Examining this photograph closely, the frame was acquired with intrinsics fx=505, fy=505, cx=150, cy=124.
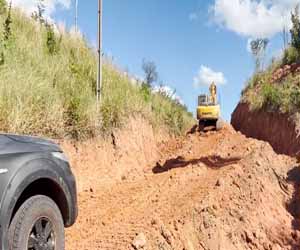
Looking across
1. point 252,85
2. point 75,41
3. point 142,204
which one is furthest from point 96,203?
point 252,85

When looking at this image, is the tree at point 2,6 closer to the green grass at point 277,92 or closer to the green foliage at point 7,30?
the green foliage at point 7,30

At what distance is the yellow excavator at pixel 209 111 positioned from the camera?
15.1 meters

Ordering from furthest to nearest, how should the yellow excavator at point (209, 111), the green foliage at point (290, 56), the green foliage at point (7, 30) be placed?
the green foliage at point (290, 56), the yellow excavator at point (209, 111), the green foliage at point (7, 30)

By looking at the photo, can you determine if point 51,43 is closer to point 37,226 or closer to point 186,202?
point 186,202

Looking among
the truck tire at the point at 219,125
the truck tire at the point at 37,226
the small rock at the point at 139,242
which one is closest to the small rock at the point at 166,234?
the small rock at the point at 139,242

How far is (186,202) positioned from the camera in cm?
786

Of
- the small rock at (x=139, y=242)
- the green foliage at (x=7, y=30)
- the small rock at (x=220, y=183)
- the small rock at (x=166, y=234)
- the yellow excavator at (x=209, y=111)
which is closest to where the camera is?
the small rock at (x=139, y=242)

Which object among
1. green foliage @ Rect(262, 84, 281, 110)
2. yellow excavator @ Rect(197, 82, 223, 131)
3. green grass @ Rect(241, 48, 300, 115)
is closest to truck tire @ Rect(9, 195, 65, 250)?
green grass @ Rect(241, 48, 300, 115)

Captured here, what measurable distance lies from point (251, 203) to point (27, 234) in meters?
5.64

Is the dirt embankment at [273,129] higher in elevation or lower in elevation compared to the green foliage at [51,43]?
lower

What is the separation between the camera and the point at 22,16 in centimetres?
1204

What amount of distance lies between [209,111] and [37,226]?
11.5m

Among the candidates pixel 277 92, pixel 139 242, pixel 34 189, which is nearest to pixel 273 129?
pixel 277 92

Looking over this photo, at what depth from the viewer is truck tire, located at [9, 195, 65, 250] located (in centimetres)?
358
